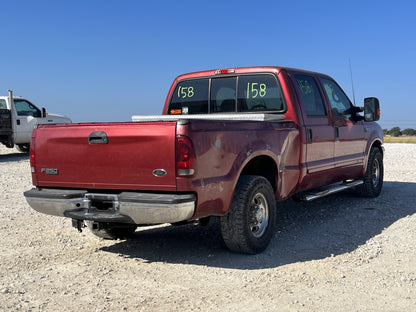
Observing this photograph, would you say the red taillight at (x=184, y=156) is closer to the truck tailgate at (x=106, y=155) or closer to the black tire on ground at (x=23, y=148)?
the truck tailgate at (x=106, y=155)

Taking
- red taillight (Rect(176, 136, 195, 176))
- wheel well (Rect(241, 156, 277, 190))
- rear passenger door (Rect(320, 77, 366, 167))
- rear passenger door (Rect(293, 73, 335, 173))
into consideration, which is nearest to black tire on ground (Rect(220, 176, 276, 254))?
wheel well (Rect(241, 156, 277, 190))

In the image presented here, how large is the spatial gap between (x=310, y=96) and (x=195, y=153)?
2.72 m

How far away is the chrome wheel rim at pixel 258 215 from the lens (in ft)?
16.8

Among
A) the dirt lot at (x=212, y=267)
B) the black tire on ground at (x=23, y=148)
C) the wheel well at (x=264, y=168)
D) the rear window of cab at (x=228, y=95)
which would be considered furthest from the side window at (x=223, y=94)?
the black tire on ground at (x=23, y=148)

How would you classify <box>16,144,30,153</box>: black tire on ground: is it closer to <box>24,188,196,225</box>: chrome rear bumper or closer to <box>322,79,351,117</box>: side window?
<box>322,79,351,117</box>: side window

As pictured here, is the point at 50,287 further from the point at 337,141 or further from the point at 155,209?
the point at 337,141

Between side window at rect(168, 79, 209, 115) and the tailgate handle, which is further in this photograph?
side window at rect(168, 79, 209, 115)

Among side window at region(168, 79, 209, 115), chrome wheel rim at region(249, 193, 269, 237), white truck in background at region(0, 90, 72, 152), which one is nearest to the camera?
chrome wheel rim at region(249, 193, 269, 237)

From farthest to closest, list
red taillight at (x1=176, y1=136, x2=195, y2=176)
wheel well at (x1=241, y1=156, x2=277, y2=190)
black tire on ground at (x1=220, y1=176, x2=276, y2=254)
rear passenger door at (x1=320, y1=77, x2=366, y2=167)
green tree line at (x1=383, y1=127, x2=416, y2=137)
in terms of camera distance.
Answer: green tree line at (x1=383, y1=127, x2=416, y2=137), rear passenger door at (x1=320, y1=77, x2=366, y2=167), wheel well at (x1=241, y1=156, x2=277, y2=190), black tire on ground at (x1=220, y1=176, x2=276, y2=254), red taillight at (x1=176, y1=136, x2=195, y2=176)

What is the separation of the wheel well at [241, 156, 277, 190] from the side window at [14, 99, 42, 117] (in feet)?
43.7

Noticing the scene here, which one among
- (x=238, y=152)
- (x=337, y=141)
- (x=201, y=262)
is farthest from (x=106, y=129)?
(x=337, y=141)

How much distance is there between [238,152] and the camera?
4762 millimetres

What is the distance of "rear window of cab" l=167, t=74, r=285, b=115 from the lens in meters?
6.05

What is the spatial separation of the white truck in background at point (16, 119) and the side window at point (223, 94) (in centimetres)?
1178
